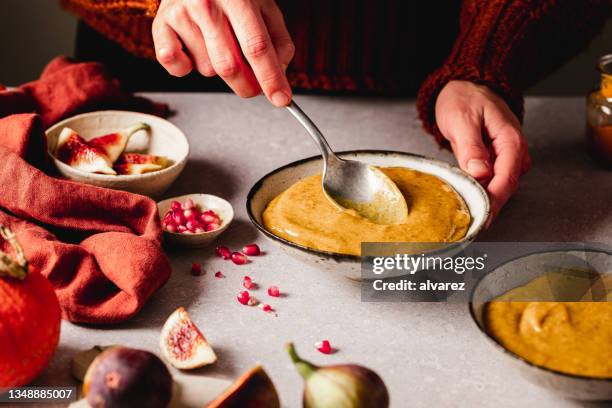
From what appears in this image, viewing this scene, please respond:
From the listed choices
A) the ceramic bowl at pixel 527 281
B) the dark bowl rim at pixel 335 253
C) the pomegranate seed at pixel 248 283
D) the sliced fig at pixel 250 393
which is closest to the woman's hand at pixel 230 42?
the dark bowl rim at pixel 335 253

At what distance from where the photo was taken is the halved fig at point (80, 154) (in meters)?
2.05

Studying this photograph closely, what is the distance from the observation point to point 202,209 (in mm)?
2016

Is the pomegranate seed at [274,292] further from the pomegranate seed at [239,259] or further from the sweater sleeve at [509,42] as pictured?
the sweater sleeve at [509,42]

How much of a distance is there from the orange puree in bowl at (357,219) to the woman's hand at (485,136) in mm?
156

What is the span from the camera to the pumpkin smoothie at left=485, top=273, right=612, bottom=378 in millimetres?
1321

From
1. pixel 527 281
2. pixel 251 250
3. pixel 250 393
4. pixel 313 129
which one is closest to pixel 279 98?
pixel 313 129

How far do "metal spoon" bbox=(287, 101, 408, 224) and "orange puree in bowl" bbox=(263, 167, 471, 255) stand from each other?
0.10 ft

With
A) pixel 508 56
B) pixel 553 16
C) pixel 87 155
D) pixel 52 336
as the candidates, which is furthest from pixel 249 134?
pixel 52 336

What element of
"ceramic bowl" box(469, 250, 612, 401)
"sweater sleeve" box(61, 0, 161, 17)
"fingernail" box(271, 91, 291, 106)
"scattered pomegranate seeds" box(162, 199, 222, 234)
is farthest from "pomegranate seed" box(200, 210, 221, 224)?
"ceramic bowl" box(469, 250, 612, 401)

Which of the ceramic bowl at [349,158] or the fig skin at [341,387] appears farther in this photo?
the ceramic bowl at [349,158]

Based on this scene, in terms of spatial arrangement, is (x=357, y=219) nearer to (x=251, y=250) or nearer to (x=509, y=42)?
(x=251, y=250)

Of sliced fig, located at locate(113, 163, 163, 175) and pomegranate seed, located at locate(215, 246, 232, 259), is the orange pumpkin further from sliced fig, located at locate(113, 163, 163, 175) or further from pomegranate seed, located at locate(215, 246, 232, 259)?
sliced fig, located at locate(113, 163, 163, 175)

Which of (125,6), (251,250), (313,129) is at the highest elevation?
(125,6)

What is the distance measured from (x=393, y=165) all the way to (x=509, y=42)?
0.76 metres
